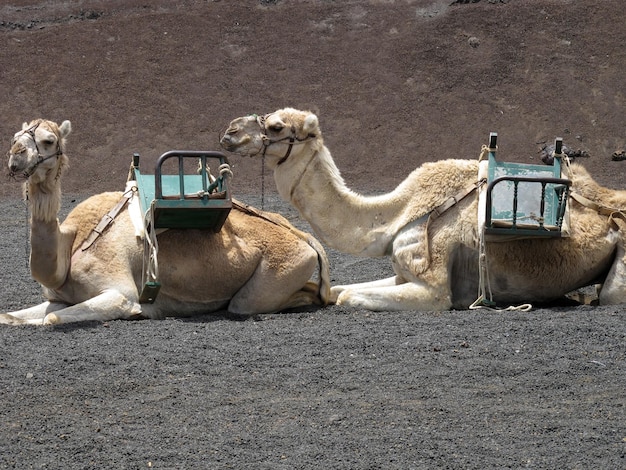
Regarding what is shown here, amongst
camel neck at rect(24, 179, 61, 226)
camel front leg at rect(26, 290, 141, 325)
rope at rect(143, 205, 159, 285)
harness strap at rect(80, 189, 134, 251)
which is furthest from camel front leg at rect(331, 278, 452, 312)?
camel neck at rect(24, 179, 61, 226)

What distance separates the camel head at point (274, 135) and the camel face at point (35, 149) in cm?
152

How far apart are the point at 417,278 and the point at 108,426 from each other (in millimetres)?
3842

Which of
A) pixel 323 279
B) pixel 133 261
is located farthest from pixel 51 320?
pixel 323 279

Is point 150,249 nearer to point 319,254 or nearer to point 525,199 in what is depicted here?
point 319,254

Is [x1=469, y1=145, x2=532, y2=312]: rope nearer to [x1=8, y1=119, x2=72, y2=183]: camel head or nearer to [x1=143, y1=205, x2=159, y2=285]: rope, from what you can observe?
[x1=143, y1=205, x2=159, y2=285]: rope

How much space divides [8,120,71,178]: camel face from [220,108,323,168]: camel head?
4.98ft

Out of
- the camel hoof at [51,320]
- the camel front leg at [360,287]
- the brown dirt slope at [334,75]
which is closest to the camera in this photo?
the camel hoof at [51,320]

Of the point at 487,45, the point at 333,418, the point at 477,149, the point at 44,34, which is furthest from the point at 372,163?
the point at 333,418

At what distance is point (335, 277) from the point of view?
1161cm

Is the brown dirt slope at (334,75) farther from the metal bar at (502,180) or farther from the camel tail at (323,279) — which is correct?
the metal bar at (502,180)

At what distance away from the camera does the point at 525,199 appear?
9281 mm

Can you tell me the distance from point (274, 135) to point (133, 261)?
5.41ft

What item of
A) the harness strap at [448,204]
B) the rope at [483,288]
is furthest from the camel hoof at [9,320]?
the rope at [483,288]

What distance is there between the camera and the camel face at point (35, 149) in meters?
8.12
